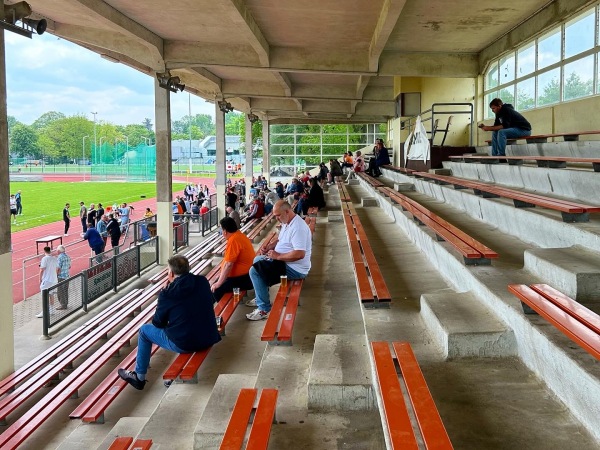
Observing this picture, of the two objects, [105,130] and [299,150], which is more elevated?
[105,130]

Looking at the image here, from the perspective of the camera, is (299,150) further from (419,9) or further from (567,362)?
(567,362)

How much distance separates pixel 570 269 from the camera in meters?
3.54

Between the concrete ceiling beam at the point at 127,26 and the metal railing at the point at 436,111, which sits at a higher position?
the concrete ceiling beam at the point at 127,26

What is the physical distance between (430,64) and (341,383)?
1386cm

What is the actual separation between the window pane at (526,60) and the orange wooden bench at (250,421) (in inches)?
452

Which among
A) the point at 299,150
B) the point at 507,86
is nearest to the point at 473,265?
the point at 507,86

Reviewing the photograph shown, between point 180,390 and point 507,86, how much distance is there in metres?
12.3

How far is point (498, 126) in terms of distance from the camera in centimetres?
962

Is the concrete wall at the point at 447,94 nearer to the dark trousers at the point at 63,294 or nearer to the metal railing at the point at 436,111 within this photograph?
the metal railing at the point at 436,111

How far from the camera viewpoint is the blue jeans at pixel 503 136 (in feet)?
31.7

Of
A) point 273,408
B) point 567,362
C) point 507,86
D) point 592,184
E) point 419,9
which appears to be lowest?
point 273,408

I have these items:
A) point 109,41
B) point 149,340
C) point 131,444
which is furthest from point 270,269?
point 109,41

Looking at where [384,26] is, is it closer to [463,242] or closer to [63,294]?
[463,242]

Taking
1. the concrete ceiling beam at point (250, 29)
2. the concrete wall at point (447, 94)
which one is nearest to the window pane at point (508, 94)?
the concrete wall at point (447, 94)
